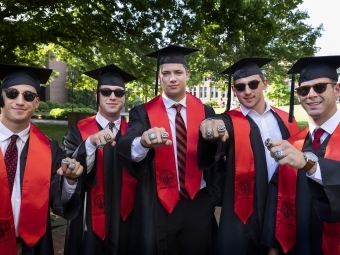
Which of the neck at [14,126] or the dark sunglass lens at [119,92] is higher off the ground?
the dark sunglass lens at [119,92]

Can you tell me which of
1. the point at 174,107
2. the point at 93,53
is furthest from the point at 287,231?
the point at 93,53

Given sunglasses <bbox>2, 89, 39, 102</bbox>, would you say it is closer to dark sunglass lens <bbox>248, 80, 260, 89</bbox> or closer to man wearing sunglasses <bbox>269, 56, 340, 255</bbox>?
dark sunglass lens <bbox>248, 80, 260, 89</bbox>

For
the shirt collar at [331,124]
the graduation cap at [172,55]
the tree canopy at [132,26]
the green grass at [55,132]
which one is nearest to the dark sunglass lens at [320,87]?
the shirt collar at [331,124]

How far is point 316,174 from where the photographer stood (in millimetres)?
1942

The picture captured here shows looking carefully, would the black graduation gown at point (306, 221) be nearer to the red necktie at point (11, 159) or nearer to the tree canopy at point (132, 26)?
the red necktie at point (11, 159)

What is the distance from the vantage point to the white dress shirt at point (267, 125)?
272cm

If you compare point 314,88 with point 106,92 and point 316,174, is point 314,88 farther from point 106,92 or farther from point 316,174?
point 106,92

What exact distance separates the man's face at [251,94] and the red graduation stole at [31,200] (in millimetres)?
1653

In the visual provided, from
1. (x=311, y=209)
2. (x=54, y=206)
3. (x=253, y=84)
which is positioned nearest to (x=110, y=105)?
(x=54, y=206)

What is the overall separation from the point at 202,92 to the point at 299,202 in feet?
202

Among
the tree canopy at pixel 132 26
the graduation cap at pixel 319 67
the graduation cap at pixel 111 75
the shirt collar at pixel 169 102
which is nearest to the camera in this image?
the graduation cap at pixel 319 67

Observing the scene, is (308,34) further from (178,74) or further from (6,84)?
(6,84)

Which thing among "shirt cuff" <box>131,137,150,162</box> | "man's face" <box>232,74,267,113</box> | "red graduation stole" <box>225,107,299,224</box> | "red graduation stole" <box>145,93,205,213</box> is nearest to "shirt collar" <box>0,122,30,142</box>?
"shirt cuff" <box>131,137,150,162</box>

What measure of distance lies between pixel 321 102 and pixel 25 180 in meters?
2.19
